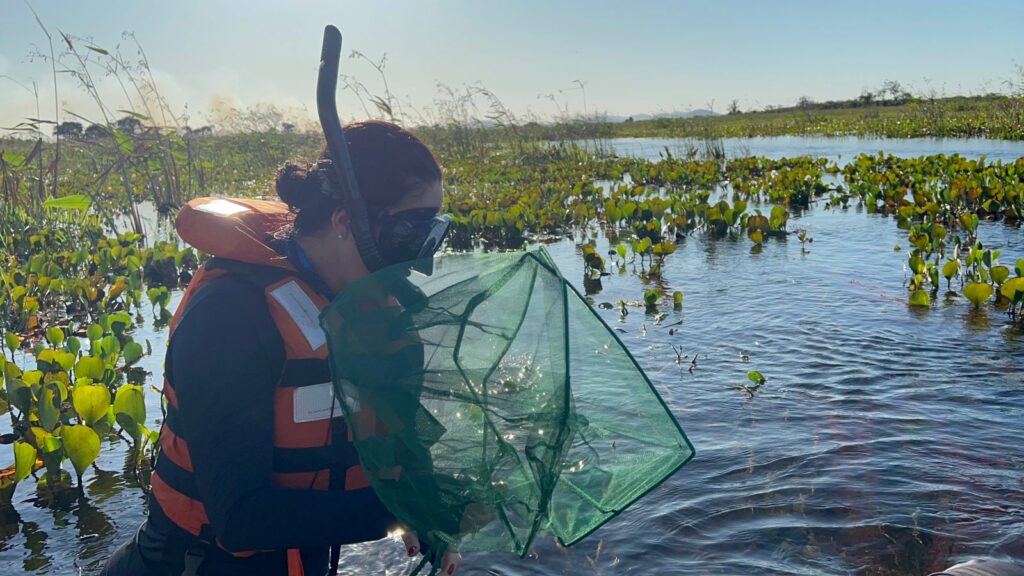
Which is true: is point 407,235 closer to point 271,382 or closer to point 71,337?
point 271,382

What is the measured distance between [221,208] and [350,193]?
0.42 m

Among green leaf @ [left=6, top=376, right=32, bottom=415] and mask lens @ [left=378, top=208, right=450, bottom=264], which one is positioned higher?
mask lens @ [left=378, top=208, right=450, bottom=264]

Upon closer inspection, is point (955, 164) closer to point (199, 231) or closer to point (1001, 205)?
point (1001, 205)

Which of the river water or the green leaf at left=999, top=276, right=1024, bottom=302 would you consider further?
the green leaf at left=999, top=276, right=1024, bottom=302

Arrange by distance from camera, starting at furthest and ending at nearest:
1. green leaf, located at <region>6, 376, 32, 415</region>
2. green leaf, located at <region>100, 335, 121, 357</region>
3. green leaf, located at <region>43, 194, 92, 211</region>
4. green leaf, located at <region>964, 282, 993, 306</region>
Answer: green leaf, located at <region>43, 194, 92, 211</region>, green leaf, located at <region>964, 282, 993, 306</region>, green leaf, located at <region>100, 335, 121, 357</region>, green leaf, located at <region>6, 376, 32, 415</region>

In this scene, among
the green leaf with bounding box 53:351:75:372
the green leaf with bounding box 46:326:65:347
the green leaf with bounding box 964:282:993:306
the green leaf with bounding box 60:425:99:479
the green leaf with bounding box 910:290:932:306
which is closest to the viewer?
the green leaf with bounding box 60:425:99:479

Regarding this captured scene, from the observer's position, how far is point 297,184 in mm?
1850

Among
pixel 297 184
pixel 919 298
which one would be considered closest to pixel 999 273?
pixel 919 298

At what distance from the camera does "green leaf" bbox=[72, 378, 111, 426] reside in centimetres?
389

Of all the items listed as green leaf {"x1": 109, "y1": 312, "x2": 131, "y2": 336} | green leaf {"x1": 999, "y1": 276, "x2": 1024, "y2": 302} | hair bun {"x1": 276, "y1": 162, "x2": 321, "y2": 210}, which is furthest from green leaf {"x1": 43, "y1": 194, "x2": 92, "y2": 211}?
green leaf {"x1": 999, "y1": 276, "x2": 1024, "y2": 302}

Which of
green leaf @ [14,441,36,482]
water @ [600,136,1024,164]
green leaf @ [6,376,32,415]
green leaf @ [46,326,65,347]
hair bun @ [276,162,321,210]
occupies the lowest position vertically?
green leaf @ [14,441,36,482]

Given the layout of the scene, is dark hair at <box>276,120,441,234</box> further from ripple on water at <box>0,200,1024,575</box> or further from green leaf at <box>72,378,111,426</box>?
green leaf at <box>72,378,111,426</box>

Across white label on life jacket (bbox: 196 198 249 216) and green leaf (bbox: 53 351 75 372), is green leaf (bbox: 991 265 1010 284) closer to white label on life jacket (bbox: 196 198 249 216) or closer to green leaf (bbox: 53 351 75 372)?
white label on life jacket (bbox: 196 198 249 216)

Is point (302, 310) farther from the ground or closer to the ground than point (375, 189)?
closer to the ground
